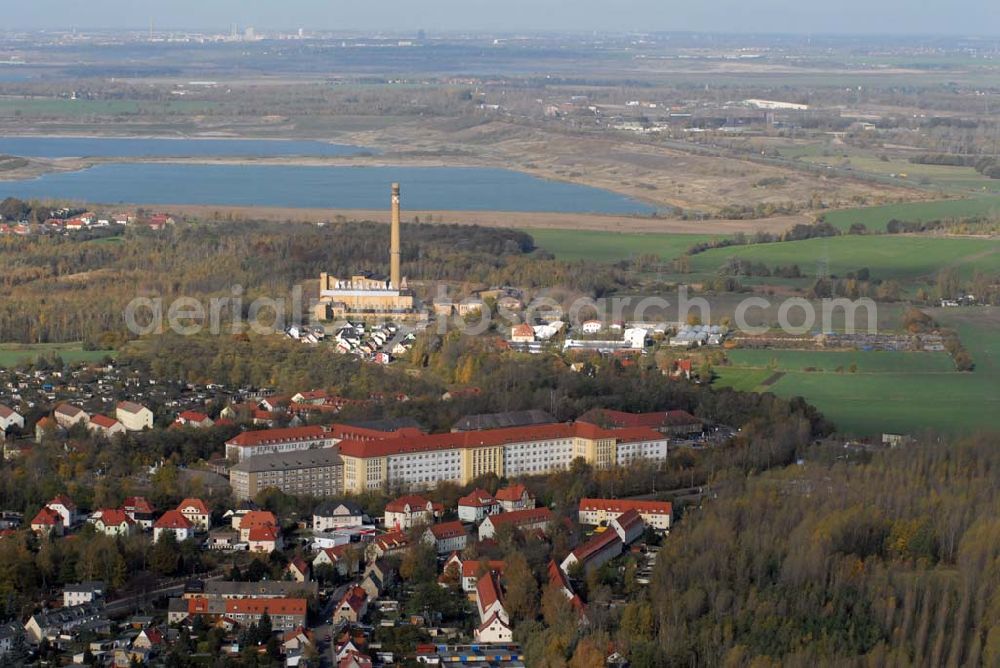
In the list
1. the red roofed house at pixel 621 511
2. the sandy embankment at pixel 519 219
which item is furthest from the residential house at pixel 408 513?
the sandy embankment at pixel 519 219

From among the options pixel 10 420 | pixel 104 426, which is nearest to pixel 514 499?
pixel 104 426

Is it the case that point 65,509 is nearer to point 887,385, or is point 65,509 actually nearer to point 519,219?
point 887,385

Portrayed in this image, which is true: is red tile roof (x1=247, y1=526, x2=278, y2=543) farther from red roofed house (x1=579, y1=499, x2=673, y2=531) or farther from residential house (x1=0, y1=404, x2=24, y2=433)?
residential house (x1=0, y1=404, x2=24, y2=433)

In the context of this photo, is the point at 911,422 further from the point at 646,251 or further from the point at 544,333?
the point at 646,251

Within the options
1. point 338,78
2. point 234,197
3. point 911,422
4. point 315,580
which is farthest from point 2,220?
point 338,78

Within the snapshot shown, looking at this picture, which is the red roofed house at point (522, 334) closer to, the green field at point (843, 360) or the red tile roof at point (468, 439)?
the green field at point (843, 360)
